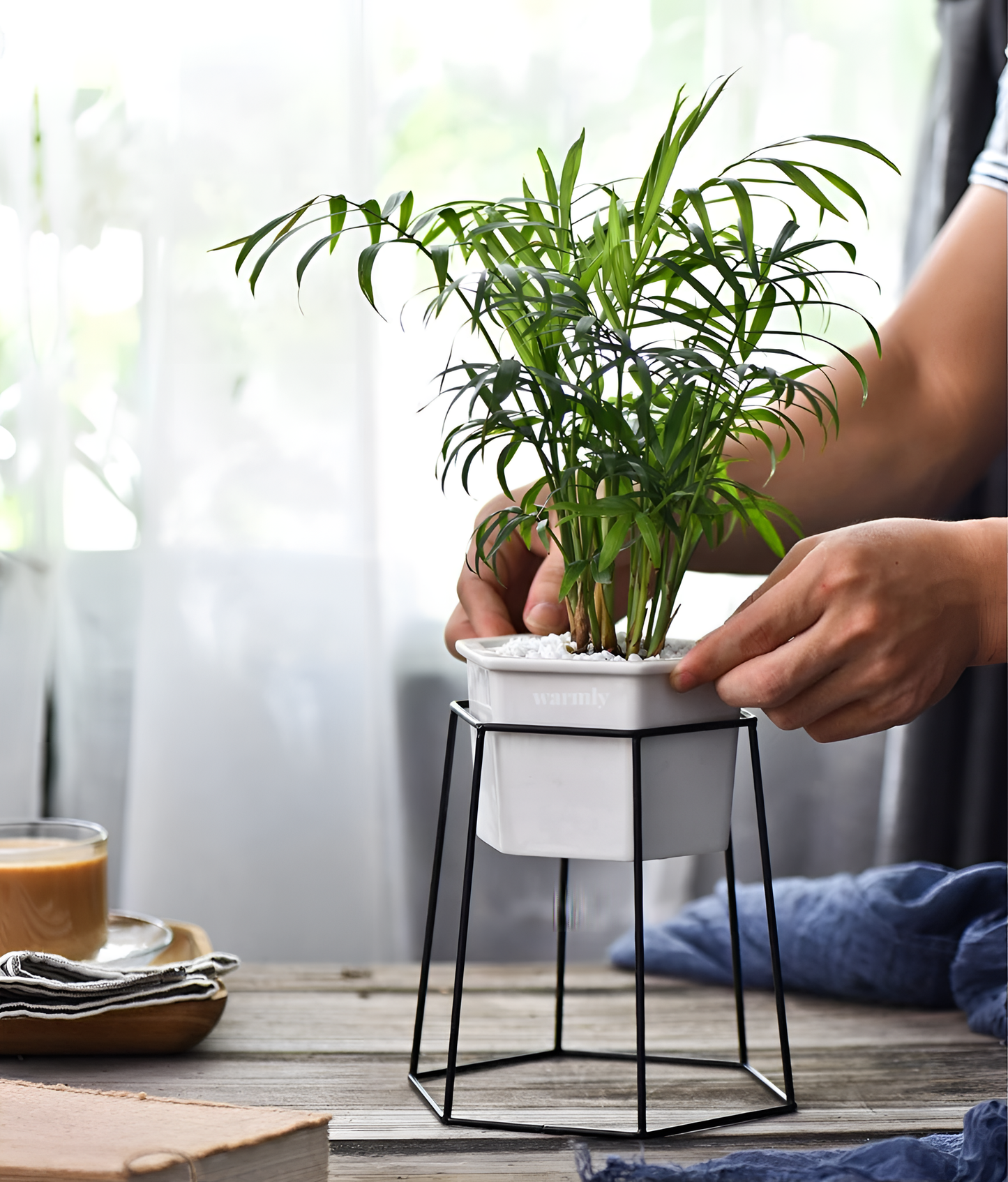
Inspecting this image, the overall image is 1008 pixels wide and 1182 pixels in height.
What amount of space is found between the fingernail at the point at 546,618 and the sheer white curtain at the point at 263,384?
0.81 meters

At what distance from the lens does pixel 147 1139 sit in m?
0.49

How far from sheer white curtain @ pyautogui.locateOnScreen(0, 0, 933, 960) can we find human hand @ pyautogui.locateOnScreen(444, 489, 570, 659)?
69cm

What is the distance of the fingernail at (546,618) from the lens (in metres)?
0.73

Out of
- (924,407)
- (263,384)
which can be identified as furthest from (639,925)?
(263,384)

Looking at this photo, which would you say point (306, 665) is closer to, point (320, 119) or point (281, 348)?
point (281, 348)

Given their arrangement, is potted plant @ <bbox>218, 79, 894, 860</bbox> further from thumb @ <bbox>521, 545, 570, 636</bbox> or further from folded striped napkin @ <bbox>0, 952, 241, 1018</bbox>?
folded striped napkin @ <bbox>0, 952, 241, 1018</bbox>

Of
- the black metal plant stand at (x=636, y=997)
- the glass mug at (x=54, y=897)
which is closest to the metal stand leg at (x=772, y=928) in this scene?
the black metal plant stand at (x=636, y=997)

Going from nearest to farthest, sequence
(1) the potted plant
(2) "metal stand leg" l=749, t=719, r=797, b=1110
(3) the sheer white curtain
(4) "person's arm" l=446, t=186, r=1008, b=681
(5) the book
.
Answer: (5) the book
(1) the potted plant
(2) "metal stand leg" l=749, t=719, r=797, b=1110
(4) "person's arm" l=446, t=186, r=1008, b=681
(3) the sheer white curtain

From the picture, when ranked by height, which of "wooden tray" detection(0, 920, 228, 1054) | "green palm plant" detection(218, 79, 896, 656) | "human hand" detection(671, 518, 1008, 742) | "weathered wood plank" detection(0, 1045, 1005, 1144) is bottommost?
"weathered wood plank" detection(0, 1045, 1005, 1144)

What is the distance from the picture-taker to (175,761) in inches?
58.7

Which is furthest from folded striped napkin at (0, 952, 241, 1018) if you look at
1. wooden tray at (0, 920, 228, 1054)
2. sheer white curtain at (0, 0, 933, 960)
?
sheer white curtain at (0, 0, 933, 960)

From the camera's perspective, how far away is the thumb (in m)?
0.73

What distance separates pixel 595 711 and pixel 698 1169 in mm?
220

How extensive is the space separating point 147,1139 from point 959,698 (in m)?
1.33
